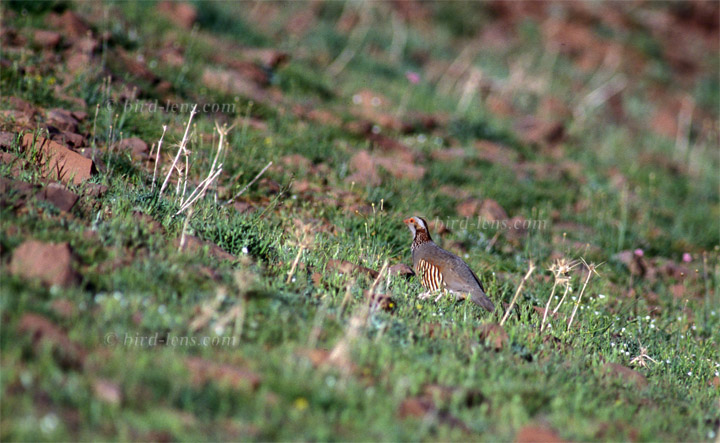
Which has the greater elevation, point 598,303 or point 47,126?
point 47,126

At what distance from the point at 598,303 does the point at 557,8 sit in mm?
17471

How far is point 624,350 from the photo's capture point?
231 inches

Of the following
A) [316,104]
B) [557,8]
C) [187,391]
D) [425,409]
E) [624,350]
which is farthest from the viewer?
[557,8]

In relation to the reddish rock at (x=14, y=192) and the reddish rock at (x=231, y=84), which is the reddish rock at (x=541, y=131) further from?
the reddish rock at (x=14, y=192)

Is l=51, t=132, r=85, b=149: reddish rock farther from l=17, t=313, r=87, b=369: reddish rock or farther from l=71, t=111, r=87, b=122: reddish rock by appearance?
l=17, t=313, r=87, b=369: reddish rock

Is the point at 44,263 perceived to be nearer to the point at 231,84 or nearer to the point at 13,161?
the point at 13,161

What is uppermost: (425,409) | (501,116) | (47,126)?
(425,409)

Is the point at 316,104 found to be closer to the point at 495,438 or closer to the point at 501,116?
the point at 501,116

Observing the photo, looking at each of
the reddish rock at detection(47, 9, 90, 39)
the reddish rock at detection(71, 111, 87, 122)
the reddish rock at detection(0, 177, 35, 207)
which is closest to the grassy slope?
the reddish rock at detection(0, 177, 35, 207)

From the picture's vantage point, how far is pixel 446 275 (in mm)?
5883

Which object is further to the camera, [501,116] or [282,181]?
[501,116]

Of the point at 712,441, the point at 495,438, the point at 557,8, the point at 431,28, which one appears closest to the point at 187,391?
the point at 495,438

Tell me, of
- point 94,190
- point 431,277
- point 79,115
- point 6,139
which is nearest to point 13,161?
point 6,139

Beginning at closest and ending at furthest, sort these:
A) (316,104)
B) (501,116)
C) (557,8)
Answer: (316,104) < (501,116) < (557,8)
